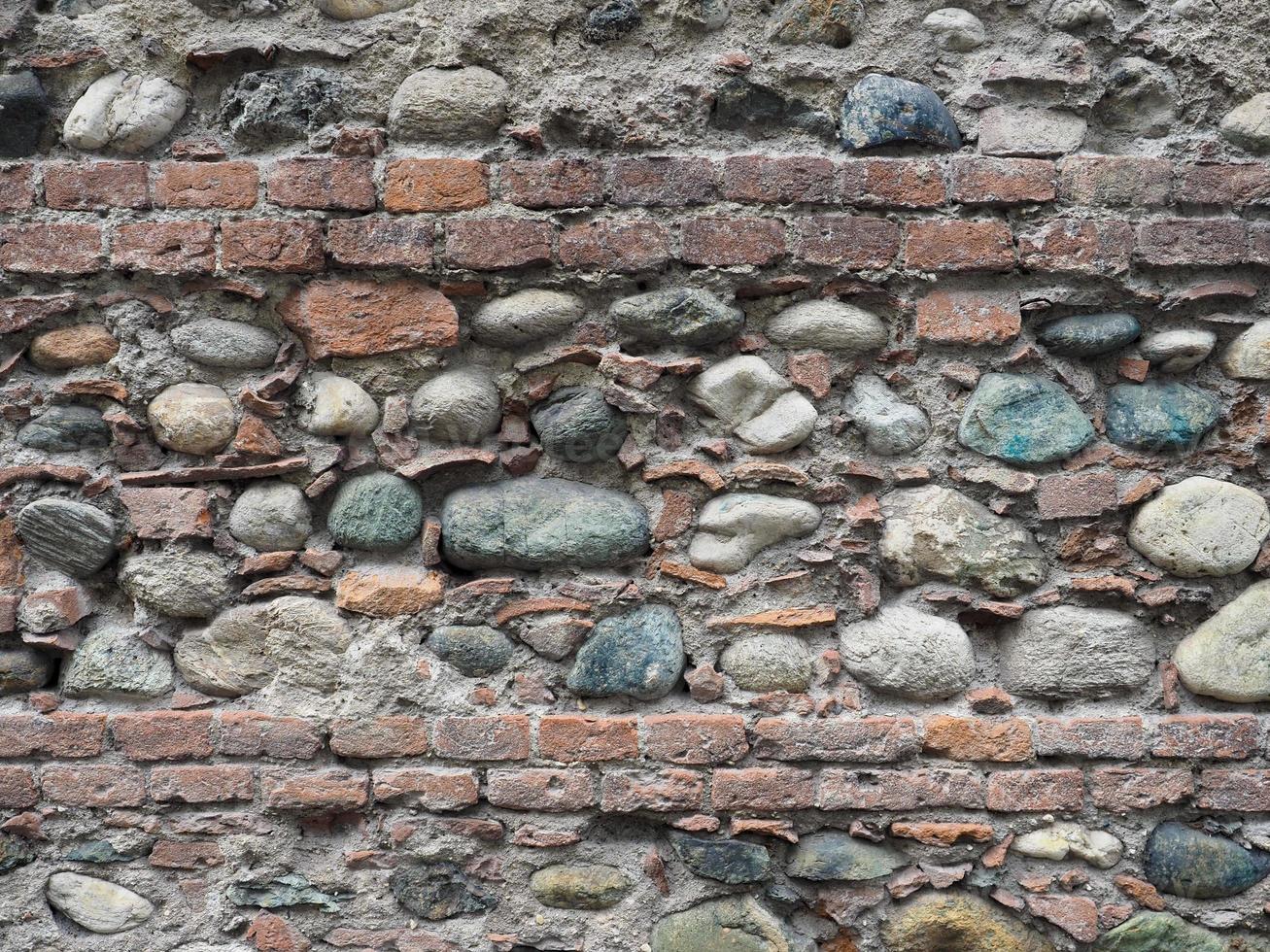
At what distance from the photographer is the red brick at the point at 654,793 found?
146cm

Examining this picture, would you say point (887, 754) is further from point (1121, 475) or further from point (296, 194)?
point (296, 194)

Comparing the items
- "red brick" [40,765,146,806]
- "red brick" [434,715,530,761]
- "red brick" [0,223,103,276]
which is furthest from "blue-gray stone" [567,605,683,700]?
"red brick" [0,223,103,276]

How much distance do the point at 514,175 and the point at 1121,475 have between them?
1140mm

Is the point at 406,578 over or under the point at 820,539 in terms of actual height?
under

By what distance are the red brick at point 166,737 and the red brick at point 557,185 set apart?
3.32 feet

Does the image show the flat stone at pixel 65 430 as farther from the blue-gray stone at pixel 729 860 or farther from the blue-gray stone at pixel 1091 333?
the blue-gray stone at pixel 1091 333

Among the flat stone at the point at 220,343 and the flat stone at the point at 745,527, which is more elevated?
the flat stone at the point at 220,343

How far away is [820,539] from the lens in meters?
1.53

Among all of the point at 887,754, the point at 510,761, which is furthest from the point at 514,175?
the point at 887,754

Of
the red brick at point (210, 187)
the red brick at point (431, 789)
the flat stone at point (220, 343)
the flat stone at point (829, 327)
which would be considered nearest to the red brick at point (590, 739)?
the red brick at point (431, 789)

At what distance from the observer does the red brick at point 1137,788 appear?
1477mm

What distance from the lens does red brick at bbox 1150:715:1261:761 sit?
58.2 inches

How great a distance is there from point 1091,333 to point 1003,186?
288 mm

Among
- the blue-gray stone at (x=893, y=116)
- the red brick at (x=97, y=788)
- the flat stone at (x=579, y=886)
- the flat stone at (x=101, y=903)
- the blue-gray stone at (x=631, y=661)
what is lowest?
the flat stone at (x=101, y=903)
